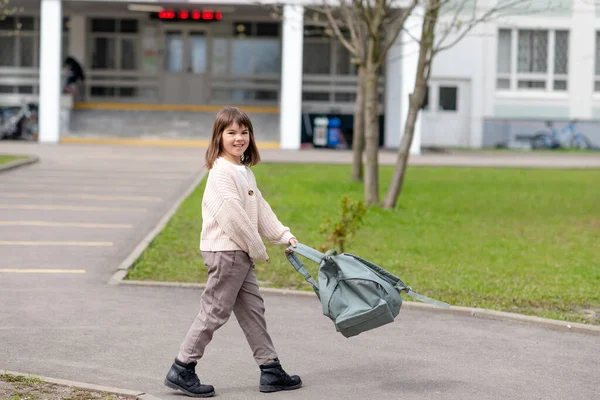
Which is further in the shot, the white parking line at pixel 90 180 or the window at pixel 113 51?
the window at pixel 113 51

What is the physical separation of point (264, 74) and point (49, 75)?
8.70m

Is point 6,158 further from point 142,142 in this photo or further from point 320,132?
point 320,132

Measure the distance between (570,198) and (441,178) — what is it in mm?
4428

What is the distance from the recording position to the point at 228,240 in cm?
641

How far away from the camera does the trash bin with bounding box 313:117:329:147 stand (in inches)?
1451

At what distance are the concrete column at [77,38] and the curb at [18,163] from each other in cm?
1480

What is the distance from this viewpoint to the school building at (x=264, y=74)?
3816cm

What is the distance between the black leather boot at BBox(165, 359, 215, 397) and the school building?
30660 millimetres

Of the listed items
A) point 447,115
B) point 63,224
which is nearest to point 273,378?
point 63,224

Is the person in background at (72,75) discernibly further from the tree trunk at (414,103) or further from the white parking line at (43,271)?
the white parking line at (43,271)

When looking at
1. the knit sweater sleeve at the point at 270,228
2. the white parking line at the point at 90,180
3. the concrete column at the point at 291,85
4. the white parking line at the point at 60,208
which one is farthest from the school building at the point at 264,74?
the knit sweater sleeve at the point at 270,228

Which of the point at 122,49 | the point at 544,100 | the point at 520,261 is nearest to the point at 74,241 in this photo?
the point at 520,261

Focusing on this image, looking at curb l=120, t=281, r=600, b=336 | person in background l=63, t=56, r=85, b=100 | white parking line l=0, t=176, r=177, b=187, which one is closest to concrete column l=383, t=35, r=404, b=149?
person in background l=63, t=56, r=85, b=100

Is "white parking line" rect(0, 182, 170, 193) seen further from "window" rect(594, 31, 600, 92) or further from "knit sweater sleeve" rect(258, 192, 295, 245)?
"window" rect(594, 31, 600, 92)
